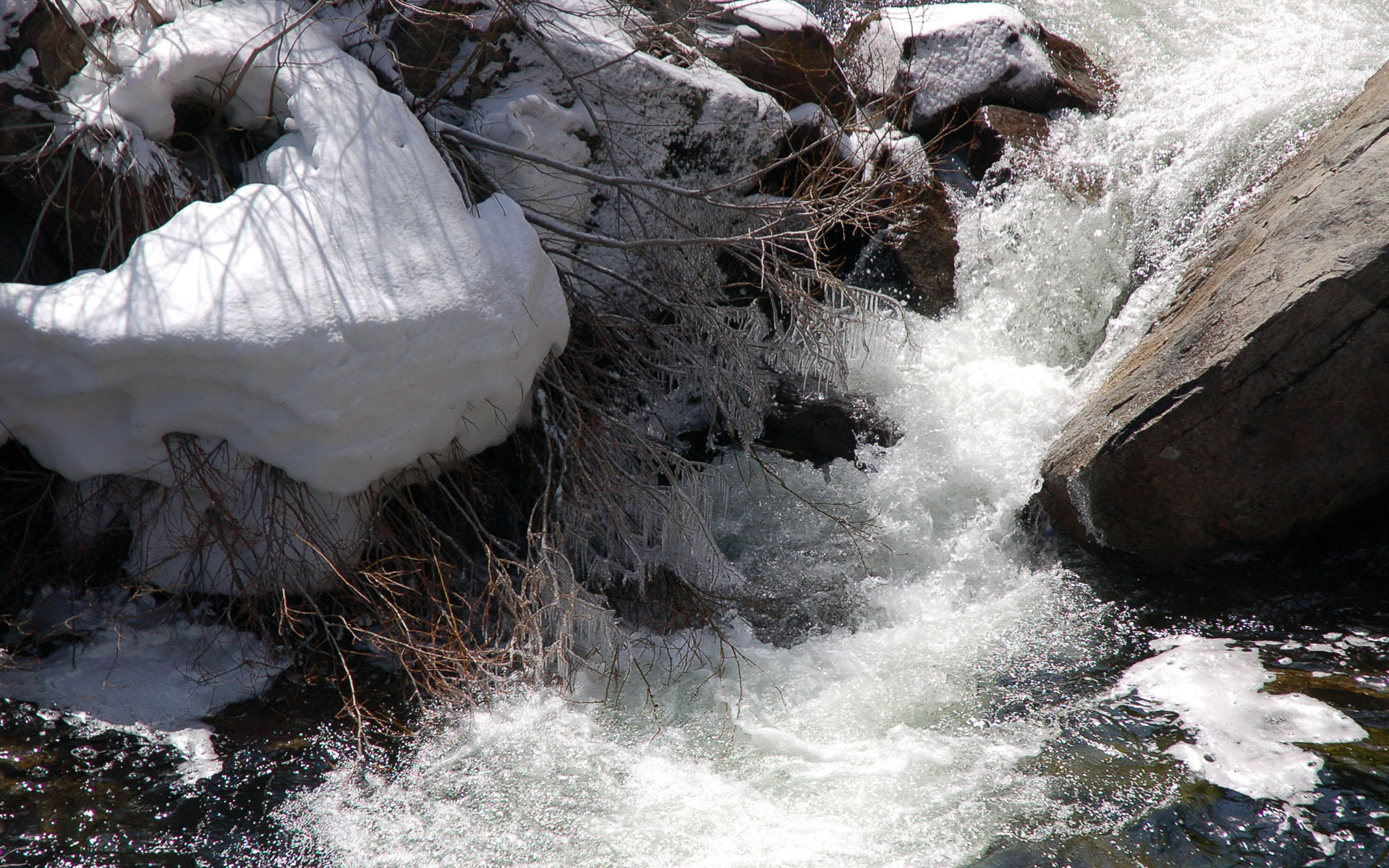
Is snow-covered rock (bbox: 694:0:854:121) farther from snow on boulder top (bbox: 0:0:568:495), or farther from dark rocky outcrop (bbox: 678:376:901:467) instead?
snow on boulder top (bbox: 0:0:568:495)

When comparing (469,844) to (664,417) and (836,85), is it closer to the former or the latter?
(664,417)

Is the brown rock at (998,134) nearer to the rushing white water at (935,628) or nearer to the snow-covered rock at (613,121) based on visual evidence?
the rushing white water at (935,628)

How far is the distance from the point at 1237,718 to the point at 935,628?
1.02 m

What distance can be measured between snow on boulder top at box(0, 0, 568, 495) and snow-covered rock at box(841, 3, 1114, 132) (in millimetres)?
3112

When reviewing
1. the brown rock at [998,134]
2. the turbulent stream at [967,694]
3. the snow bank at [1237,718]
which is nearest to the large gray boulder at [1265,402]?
the turbulent stream at [967,694]

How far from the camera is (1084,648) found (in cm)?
340

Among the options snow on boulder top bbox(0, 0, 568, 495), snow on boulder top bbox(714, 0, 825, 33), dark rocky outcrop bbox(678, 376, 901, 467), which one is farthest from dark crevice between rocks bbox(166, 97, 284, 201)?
snow on boulder top bbox(714, 0, 825, 33)

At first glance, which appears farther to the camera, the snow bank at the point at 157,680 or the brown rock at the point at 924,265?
the brown rock at the point at 924,265

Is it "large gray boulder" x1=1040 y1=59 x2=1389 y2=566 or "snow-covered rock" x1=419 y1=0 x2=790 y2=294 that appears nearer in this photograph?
"large gray boulder" x1=1040 y1=59 x2=1389 y2=566

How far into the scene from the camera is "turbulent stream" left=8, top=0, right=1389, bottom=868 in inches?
103

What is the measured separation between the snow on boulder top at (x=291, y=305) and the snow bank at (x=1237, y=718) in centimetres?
241

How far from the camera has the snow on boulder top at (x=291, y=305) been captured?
2871 mm

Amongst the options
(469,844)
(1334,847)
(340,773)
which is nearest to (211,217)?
(340,773)

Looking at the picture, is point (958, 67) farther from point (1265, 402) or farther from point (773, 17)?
point (1265, 402)
